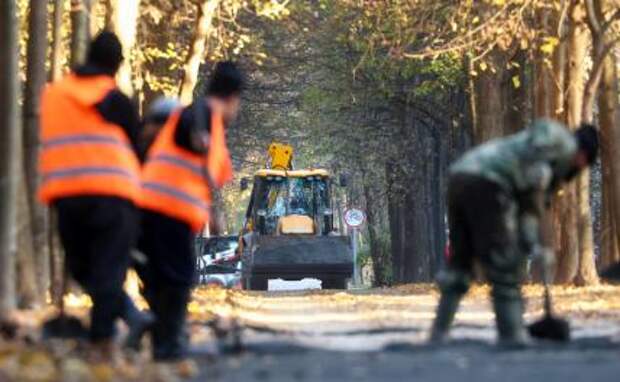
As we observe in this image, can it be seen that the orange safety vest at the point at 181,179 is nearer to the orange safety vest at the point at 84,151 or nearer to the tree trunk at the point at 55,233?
the orange safety vest at the point at 84,151

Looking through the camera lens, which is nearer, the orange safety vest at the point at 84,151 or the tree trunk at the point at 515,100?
the orange safety vest at the point at 84,151

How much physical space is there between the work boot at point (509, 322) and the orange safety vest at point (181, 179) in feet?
6.88

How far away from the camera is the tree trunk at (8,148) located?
1223 centimetres

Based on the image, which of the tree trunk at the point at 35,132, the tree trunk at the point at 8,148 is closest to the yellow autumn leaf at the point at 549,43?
the tree trunk at the point at 35,132

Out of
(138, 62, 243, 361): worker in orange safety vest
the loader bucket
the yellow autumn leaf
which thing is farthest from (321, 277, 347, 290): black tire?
(138, 62, 243, 361): worker in orange safety vest

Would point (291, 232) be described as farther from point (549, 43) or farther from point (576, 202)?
point (549, 43)

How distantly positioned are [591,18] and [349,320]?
8.61 metres

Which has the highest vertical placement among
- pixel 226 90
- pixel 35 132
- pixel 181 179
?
pixel 35 132

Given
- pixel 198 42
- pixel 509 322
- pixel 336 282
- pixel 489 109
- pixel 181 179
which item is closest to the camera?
pixel 181 179

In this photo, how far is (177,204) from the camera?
11.1m

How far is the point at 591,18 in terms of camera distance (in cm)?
2459

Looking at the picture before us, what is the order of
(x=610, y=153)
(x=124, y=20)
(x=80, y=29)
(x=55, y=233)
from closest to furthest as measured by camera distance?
1. (x=55, y=233)
2. (x=80, y=29)
3. (x=124, y=20)
4. (x=610, y=153)

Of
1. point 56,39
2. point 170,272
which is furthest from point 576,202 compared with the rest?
point 170,272

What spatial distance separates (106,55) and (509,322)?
10.6 ft
